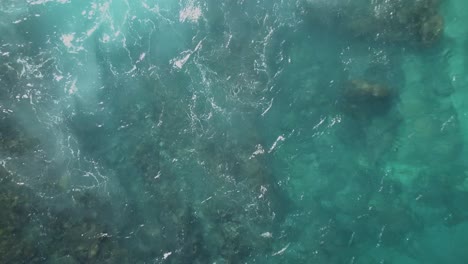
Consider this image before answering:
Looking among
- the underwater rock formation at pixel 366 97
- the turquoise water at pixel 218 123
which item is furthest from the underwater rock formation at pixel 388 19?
the underwater rock formation at pixel 366 97

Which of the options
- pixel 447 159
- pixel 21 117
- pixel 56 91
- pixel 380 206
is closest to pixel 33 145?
pixel 21 117

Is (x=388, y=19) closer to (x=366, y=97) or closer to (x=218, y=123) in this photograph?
(x=366, y=97)

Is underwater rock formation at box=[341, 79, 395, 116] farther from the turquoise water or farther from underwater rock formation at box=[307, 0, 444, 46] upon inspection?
underwater rock formation at box=[307, 0, 444, 46]

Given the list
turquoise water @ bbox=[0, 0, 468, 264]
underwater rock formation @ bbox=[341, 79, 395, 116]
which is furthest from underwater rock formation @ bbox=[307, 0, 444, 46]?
underwater rock formation @ bbox=[341, 79, 395, 116]

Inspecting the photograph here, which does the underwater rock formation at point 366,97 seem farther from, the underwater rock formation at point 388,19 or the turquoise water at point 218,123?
the underwater rock formation at point 388,19

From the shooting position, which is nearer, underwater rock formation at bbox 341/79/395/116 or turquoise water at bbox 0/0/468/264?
turquoise water at bbox 0/0/468/264

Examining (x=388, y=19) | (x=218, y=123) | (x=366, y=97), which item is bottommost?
(x=218, y=123)

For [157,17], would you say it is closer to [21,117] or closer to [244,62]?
[244,62]

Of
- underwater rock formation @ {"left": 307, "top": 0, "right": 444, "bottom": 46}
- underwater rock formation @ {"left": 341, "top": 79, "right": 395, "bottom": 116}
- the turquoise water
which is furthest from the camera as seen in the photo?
underwater rock formation @ {"left": 341, "top": 79, "right": 395, "bottom": 116}

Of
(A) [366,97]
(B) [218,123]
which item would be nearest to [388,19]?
(A) [366,97]
